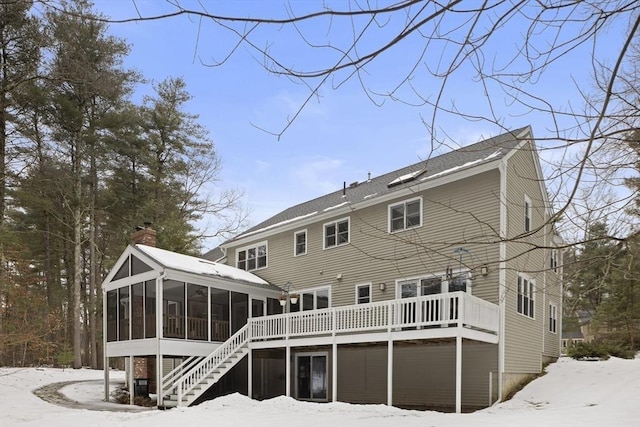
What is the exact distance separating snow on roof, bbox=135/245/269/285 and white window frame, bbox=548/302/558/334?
1068cm

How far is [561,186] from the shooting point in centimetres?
323

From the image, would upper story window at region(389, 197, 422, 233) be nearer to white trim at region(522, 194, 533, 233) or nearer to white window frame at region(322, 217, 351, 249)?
white window frame at region(322, 217, 351, 249)

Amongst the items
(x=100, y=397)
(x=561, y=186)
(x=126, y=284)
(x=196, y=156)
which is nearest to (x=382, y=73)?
(x=561, y=186)

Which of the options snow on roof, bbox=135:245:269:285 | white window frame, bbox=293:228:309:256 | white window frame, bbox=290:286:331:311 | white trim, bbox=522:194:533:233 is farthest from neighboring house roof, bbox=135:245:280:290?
white trim, bbox=522:194:533:233

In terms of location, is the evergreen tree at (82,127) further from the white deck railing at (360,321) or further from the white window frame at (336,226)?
the white window frame at (336,226)

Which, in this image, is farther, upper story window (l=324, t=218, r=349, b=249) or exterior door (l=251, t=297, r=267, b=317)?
exterior door (l=251, t=297, r=267, b=317)

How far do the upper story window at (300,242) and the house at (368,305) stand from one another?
0.23 ft

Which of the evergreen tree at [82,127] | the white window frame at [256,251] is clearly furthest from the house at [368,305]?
the evergreen tree at [82,127]

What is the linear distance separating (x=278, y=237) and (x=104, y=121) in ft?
44.2

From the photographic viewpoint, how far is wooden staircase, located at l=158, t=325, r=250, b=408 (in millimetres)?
14594

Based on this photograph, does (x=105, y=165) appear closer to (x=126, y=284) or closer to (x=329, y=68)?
(x=126, y=284)

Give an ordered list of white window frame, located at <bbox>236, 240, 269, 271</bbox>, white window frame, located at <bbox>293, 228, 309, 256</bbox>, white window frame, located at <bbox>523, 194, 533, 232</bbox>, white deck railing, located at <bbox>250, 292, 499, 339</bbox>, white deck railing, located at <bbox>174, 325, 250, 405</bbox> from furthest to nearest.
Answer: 1. white window frame, located at <bbox>236, 240, 269, 271</bbox>
2. white window frame, located at <bbox>293, 228, 309, 256</bbox>
3. white window frame, located at <bbox>523, 194, 533, 232</bbox>
4. white deck railing, located at <bbox>174, 325, 250, 405</bbox>
5. white deck railing, located at <bbox>250, 292, 499, 339</bbox>

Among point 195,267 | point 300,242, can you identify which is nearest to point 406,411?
point 195,267

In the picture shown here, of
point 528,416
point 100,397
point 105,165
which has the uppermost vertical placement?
point 105,165
